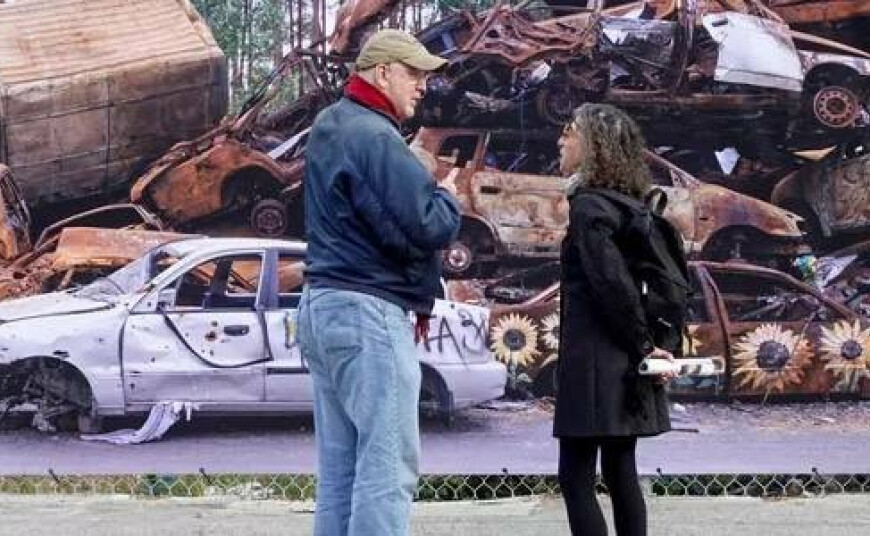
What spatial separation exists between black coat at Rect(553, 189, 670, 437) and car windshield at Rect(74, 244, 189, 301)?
2173 millimetres

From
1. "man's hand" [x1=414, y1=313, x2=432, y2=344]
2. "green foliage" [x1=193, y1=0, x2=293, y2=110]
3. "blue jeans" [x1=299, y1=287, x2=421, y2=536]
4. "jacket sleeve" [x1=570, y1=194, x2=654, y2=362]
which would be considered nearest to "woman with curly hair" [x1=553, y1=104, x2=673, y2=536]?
"jacket sleeve" [x1=570, y1=194, x2=654, y2=362]

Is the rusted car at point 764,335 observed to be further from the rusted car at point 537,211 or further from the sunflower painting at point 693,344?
the rusted car at point 537,211

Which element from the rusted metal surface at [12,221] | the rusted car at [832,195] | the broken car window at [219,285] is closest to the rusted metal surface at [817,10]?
the rusted car at [832,195]

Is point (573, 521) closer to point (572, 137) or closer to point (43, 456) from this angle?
point (572, 137)

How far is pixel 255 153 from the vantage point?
219 inches

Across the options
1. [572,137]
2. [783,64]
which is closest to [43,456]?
[572,137]

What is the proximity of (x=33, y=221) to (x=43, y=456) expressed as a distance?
96 centimetres

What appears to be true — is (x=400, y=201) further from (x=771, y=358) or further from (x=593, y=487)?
(x=771, y=358)

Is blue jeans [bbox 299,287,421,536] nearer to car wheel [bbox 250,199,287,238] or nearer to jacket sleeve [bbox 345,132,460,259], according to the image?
jacket sleeve [bbox 345,132,460,259]

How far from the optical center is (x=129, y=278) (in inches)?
215

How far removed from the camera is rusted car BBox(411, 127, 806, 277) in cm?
557

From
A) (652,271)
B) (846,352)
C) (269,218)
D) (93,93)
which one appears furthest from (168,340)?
(846,352)

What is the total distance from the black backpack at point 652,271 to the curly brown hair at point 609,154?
4cm

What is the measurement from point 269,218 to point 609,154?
80.7 inches
